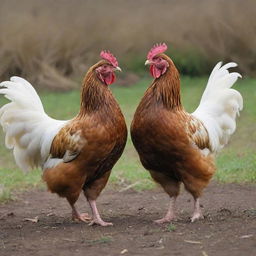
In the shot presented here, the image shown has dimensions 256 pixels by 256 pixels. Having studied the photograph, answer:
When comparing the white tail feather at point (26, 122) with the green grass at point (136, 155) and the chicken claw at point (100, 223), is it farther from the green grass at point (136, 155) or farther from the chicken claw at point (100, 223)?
the green grass at point (136, 155)

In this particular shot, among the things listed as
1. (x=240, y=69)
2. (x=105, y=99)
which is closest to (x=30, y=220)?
(x=105, y=99)

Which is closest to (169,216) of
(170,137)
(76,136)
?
(170,137)

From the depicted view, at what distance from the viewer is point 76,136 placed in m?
6.65

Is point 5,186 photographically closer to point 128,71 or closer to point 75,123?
point 75,123

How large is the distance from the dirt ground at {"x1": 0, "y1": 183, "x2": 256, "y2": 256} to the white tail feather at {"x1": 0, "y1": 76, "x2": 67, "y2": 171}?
2.64ft

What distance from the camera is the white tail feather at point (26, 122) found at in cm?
705

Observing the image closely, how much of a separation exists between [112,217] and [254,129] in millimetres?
5928

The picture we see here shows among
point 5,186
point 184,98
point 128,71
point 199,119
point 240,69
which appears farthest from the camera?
point 128,71

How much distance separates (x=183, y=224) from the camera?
666 cm

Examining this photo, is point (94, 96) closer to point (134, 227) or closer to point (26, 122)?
point (26, 122)

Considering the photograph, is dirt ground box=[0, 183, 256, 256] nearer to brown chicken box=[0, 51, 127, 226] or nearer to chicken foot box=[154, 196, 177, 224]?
chicken foot box=[154, 196, 177, 224]

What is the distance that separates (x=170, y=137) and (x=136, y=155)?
16.3 ft

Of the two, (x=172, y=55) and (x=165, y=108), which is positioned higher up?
(x=172, y=55)

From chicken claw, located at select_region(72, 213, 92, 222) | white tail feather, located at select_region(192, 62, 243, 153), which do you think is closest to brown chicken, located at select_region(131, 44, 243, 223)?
white tail feather, located at select_region(192, 62, 243, 153)
